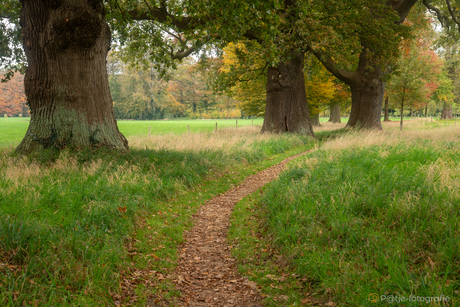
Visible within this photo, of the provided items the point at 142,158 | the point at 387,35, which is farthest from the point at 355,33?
the point at 142,158

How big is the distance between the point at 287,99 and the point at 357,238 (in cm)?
1413

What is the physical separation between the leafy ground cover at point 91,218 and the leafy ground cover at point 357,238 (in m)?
1.50

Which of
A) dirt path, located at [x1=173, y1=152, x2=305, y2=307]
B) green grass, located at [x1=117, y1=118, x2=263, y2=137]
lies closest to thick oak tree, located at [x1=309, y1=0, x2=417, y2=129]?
dirt path, located at [x1=173, y1=152, x2=305, y2=307]

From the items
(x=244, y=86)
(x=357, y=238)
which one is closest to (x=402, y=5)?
(x=244, y=86)

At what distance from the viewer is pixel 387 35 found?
46.7 ft

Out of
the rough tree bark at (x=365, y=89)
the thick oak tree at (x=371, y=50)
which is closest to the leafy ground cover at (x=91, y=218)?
the thick oak tree at (x=371, y=50)

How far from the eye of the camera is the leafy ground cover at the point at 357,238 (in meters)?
3.10

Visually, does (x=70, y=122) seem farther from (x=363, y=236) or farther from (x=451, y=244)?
(x=451, y=244)

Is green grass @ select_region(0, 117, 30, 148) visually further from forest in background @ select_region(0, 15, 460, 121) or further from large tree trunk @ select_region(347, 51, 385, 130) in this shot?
large tree trunk @ select_region(347, 51, 385, 130)

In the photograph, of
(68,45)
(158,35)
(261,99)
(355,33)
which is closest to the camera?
(68,45)

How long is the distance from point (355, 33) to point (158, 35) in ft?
32.0

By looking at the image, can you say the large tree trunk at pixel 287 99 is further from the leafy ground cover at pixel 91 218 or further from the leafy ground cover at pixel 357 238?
the leafy ground cover at pixel 357 238

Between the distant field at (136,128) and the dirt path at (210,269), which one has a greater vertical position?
the distant field at (136,128)

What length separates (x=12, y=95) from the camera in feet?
200
